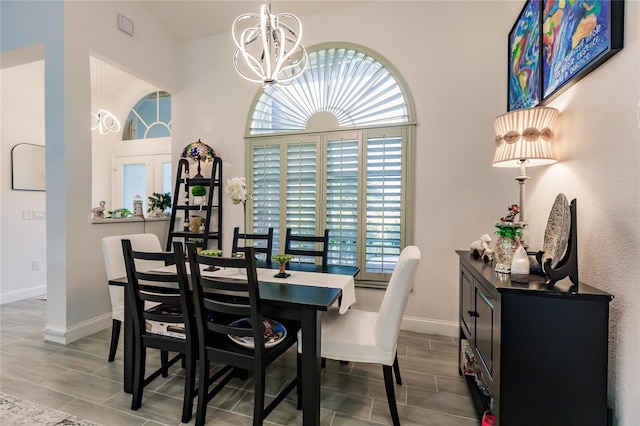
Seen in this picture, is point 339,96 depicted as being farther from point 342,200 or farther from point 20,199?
point 20,199

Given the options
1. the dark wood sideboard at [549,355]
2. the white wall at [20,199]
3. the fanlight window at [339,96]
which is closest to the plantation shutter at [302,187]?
the fanlight window at [339,96]

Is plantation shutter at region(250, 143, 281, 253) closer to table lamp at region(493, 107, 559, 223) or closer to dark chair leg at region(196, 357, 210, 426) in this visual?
dark chair leg at region(196, 357, 210, 426)

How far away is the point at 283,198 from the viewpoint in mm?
3488

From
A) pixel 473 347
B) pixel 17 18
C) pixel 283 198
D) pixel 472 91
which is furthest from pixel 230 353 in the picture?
pixel 17 18

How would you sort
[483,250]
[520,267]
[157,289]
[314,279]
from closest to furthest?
1. [520,267]
2. [157,289]
3. [483,250]
4. [314,279]

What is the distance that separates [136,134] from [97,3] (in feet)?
7.95

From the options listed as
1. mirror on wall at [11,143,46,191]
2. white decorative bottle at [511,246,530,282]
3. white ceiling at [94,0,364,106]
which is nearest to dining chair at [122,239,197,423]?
white decorative bottle at [511,246,530,282]

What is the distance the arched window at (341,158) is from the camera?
3098 millimetres

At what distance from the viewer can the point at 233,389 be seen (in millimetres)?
2051

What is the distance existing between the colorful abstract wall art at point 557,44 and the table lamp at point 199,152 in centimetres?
317

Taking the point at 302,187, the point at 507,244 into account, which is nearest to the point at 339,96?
the point at 302,187

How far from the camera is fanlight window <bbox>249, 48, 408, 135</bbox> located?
3160 mm

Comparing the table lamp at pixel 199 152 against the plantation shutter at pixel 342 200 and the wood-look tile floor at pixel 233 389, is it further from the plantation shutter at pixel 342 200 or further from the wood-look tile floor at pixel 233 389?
the wood-look tile floor at pixel 233 389

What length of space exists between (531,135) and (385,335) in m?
1.38
